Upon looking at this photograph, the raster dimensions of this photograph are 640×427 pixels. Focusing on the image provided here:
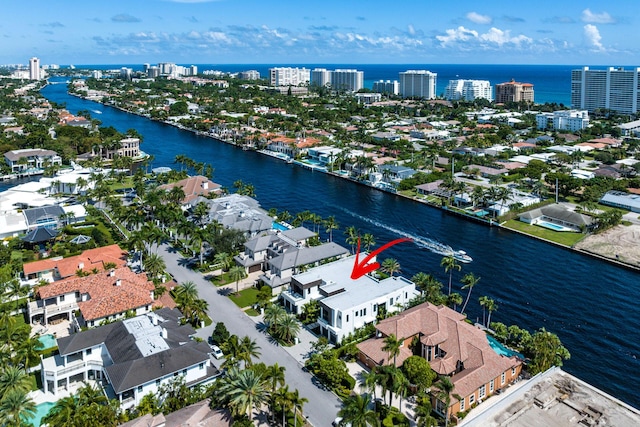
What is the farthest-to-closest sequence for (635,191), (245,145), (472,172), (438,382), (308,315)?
(245,145) < (472,172) < (635,191) < (308,315) < (438,382)

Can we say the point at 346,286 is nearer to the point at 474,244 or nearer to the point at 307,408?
the point at 307,408

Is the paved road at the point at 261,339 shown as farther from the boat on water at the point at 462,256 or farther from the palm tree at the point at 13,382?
the boat on water at the point at 462,256

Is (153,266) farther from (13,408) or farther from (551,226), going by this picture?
(551,226)

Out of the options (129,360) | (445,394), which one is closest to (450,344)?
(445,394)

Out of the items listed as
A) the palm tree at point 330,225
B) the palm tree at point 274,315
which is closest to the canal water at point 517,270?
the palm tree at point 330,225

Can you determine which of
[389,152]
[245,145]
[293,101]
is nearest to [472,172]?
[389,152]

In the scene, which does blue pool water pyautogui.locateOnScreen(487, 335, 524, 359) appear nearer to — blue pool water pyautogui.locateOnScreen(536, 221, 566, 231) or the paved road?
the paved road
